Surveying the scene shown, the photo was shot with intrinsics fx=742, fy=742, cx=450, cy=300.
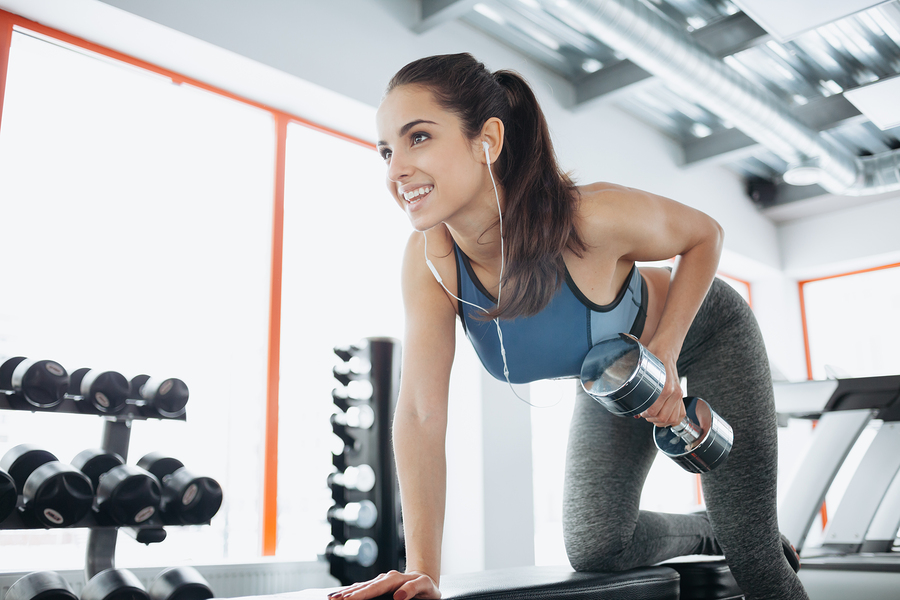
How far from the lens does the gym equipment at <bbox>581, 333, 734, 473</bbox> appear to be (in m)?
1.23

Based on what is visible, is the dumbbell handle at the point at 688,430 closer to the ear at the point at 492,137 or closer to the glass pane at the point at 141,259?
the ear at the point at 492,137

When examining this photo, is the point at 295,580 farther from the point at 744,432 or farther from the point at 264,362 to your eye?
the point at 744,432

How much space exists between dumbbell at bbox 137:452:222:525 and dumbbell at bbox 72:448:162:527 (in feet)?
0.14

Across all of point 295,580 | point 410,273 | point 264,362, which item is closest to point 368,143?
point 264,362

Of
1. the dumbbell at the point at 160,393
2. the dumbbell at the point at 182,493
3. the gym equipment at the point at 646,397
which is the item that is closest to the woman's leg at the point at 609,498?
the gym equipment at the point at 646,397

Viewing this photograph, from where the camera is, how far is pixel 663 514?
179 centimetres

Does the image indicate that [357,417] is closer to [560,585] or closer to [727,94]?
[560,585]

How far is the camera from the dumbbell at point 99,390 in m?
2.13

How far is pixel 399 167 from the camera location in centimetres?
121

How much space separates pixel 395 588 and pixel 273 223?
2461mm

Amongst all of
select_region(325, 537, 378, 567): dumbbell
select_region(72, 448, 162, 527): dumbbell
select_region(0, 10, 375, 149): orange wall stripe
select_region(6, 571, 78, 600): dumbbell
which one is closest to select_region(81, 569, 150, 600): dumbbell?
select_region(6, 571, 78, 600): dumbbell

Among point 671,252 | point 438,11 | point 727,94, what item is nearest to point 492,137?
point 671,252

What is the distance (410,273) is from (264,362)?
74.8 inches

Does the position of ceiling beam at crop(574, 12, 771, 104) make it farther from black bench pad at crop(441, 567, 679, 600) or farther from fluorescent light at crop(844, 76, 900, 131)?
black bench pad at crop(441, 567, 679, 600)
